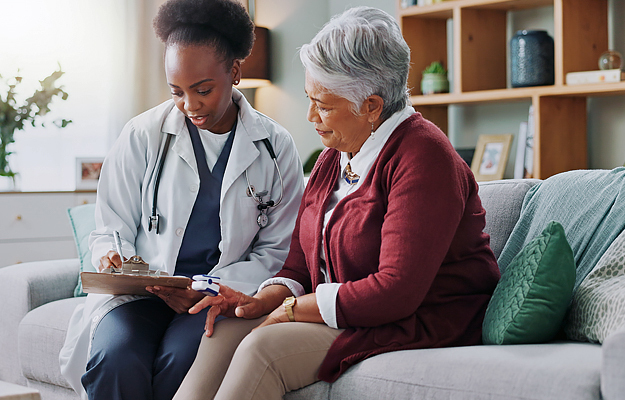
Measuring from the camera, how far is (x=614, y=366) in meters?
1.03

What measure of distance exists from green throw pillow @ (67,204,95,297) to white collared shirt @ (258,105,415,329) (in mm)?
1002

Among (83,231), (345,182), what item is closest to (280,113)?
(83,231)

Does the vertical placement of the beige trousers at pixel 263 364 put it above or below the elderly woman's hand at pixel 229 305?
below

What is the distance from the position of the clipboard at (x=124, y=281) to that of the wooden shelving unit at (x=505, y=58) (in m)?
1.85

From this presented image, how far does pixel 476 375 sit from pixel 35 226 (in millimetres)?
2952

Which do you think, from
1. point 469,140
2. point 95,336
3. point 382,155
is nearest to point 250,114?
point 382,155

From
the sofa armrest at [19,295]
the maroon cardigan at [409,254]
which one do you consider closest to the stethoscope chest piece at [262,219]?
the maroon cardigan at [409,254]

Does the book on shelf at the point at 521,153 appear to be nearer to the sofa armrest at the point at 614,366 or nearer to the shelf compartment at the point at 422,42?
the shelf compartment at the point at 422,42

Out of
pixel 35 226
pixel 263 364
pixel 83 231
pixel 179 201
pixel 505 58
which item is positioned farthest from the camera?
pixel 35 226

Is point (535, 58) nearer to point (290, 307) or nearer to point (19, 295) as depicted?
point (290, 307)

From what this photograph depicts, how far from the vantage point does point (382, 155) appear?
1421mm

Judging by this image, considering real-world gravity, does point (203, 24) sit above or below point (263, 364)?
above

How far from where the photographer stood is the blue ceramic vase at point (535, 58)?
283 cm

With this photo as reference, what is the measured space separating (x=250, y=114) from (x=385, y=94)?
0.53 m
